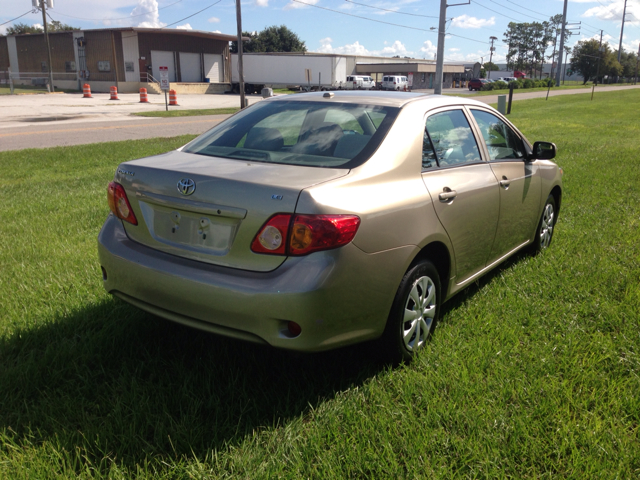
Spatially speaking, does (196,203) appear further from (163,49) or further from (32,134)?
(163,49)

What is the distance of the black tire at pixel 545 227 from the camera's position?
5207 mm

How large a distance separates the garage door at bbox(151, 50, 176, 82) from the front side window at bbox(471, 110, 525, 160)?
181ft

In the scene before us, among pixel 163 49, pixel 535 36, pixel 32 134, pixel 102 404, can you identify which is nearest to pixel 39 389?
pixel 102 404

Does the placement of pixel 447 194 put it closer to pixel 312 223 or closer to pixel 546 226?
pixel 312 223

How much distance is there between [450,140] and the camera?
3799mm

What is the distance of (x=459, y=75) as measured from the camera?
102 metres

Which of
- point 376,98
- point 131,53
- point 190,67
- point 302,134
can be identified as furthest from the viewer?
point 190,67

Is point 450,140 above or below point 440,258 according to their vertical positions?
above

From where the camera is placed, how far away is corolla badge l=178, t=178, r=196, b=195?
2.84m

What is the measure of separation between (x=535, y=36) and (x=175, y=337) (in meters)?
153

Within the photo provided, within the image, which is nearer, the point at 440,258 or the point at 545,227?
the point at 440,258

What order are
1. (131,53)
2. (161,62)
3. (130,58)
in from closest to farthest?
(131,53)
(130,58)
(161,62)

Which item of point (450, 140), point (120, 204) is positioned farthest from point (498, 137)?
point (120, 204)

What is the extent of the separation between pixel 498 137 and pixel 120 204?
2925 millimetres
